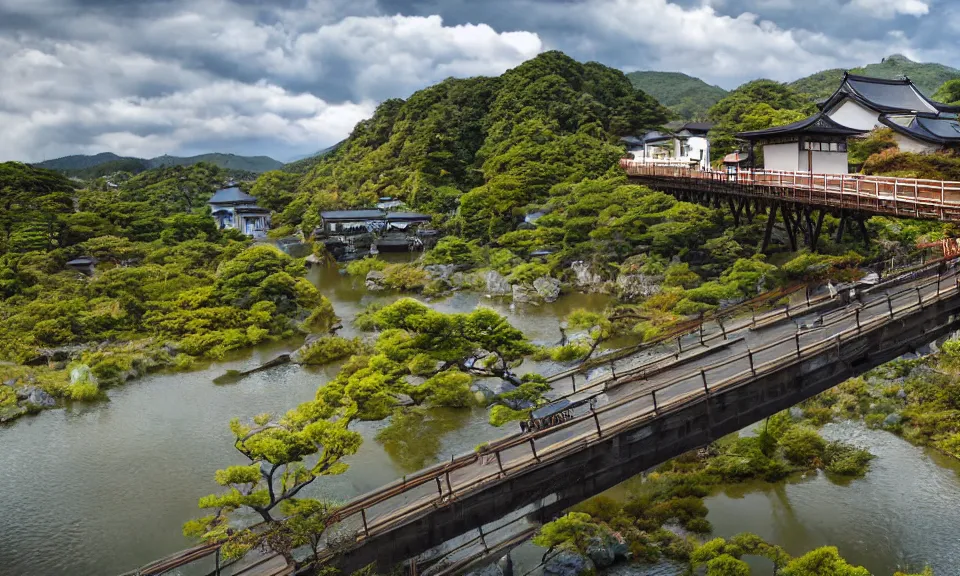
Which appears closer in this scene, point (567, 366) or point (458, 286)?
point (567, 366)

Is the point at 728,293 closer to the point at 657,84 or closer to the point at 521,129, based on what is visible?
the point at 521,129

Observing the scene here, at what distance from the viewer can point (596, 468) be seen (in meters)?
11.0

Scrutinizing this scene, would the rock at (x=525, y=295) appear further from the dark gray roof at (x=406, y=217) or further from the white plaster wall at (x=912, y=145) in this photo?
the white plaster wall at (x=912, y=145)

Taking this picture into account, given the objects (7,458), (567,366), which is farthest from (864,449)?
(7,458)

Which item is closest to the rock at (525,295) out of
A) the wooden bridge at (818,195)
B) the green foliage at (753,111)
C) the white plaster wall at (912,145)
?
the wooden bridge at (818,195)

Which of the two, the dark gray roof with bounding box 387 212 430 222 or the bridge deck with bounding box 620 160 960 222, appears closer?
the bridge deck with bounding box 620 160 960 222

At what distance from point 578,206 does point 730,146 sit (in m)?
20.0

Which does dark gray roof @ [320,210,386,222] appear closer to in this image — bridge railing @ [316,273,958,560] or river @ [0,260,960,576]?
river @ [0,260,960,576]

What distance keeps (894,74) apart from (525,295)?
113 metres

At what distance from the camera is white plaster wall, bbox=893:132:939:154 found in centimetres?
3316

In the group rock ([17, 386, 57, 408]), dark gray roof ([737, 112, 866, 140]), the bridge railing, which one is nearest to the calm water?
rock ([17, 386, 57, 408])

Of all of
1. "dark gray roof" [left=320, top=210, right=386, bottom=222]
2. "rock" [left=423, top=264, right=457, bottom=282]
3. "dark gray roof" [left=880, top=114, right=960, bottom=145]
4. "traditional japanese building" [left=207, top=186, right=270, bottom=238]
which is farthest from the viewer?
"traditional japanese building" [left=207, top=186, right=270, bottom=238]

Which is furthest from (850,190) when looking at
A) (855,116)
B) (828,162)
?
(855,116)

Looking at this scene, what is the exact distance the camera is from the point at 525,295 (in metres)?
33.7
